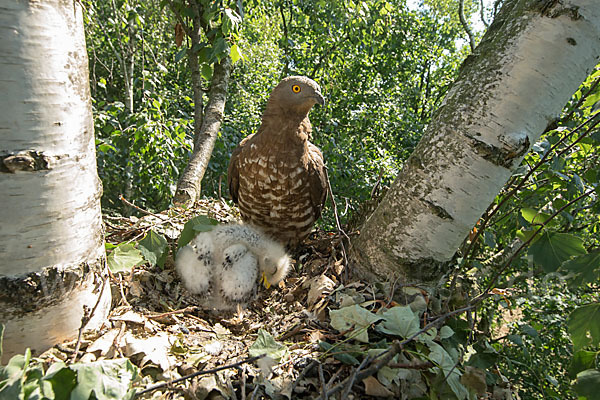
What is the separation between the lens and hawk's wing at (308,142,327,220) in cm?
279

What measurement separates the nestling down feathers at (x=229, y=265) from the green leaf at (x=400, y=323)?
1.02 metres

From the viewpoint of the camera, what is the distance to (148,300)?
75.4 inches

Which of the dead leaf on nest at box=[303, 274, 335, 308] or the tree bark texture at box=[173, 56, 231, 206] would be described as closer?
the dead leaf on nest at box=[303, 274, 335, 308]

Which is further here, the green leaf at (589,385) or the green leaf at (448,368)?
the green leaf at (448,368)

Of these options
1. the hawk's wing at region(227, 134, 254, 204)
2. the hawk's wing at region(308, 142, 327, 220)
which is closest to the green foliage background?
the hawk's wing at region(227, 134, 254, 204)

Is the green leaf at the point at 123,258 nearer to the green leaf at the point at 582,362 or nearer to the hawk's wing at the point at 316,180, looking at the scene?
the hawk's wing at the point at 316,180

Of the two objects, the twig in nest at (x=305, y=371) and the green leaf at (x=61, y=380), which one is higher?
the green leaf at (x=61, y=380)

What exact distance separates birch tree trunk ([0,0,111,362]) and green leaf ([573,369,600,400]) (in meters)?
1.48

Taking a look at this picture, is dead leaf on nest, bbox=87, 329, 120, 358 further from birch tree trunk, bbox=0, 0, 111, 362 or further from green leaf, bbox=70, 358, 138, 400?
green leaf, bbox=70, 358, 138, 400

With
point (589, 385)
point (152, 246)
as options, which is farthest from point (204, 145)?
point (589, 385)

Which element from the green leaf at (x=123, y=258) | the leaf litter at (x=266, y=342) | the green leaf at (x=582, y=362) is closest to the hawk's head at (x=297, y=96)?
the leaf litter at (x=266, y=342)

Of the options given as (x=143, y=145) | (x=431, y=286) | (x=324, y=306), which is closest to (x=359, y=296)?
(x=324, y=306)

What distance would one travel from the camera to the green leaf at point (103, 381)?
870 mm

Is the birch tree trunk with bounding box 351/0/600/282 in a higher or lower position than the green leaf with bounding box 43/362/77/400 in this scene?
higher
